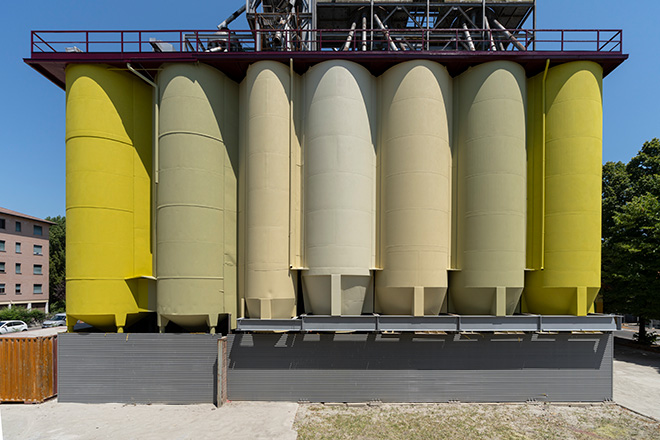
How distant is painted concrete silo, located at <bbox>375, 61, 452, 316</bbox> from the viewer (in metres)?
14.4

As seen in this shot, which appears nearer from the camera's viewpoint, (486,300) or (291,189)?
(486,300)

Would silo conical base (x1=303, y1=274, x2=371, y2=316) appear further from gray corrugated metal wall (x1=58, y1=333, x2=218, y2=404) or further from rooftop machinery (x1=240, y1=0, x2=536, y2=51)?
rooftop machinery (x1=240, y1=0, x2=536, y2=51)

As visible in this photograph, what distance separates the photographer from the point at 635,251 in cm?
2250

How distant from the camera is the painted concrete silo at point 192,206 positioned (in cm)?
1409

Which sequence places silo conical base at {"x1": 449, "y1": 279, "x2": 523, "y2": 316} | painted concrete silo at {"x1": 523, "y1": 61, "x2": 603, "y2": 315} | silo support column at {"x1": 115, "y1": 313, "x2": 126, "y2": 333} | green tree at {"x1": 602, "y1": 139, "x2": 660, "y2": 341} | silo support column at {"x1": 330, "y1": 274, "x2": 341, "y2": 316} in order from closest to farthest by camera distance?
1. silo support column at {"x1": 330, "y1": 274, "x2": 341, "y2": 316}
2. silo conical base at {"x1": 449, "y1": 279, "x2": 523, "y2": 316}
3. silo support column at {"x1": 115, "y1": 313, "x2": 126, "y2": 333}
4. painted concrete silo at {"x1": 523, "y1": 61, "x2": 603, "y2": 315}
5. green tree at {"x1": 602, "y1": 139, "x2": 660, "y2": 341}

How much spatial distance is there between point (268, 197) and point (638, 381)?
22.3 m

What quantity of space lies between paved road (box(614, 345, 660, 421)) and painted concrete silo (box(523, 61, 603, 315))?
4.66 metres

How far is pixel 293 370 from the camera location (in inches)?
572

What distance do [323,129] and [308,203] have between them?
345cm

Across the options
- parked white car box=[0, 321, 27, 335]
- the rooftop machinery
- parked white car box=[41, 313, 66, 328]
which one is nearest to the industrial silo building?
the rooftop machinery

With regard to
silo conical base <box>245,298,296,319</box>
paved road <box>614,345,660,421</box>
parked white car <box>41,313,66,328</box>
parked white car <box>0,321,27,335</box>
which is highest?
silo conical base <box>245,298,296,319</box>

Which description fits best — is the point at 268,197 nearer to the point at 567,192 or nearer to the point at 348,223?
the point at 348,223

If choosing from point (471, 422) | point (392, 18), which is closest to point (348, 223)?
point (471, 422)

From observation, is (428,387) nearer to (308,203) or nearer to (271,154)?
(308,203)
